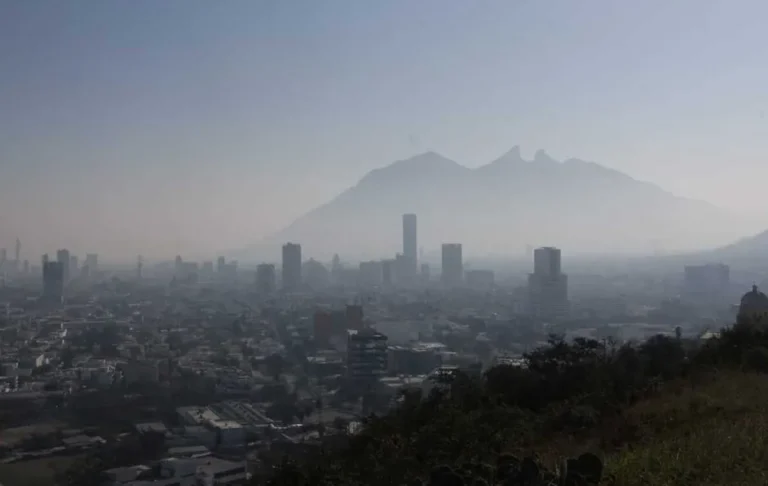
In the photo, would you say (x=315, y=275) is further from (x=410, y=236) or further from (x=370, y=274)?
(x=410, y=236)

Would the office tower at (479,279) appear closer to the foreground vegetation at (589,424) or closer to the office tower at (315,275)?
the office tower at (315,275)

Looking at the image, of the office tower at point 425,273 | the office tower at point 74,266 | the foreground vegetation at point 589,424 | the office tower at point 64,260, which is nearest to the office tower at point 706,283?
the foreground vegetation at point 589,424

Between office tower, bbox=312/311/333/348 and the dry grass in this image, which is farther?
office tower, bbox=312/311/333/348

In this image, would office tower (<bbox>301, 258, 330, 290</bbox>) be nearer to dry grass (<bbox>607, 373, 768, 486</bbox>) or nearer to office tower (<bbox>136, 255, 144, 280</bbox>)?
office tower (<bbox>136, 255, 144, 280</bbox>)

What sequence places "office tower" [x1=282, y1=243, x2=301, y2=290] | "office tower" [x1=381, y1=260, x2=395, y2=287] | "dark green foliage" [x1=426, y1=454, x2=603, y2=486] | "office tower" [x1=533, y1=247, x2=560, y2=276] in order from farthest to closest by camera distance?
"office tower" [x1=381, y1=260, x2=395, y2=287], "office tower" [x1=282, y1=243, x2=301, y2=290], "office tower" [x1=533, y1=247, x2=560, y2=276], "dark green foliage" [x1=426, y1=454, x2=603, y2=486]

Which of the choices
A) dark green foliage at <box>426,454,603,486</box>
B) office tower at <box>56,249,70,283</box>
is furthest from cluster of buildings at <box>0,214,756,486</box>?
dark green foliage at <box>426,454,603,486</box>

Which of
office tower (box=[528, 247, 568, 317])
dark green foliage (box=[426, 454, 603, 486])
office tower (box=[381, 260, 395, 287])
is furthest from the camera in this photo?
office tower (box=[381, 260, 395, 287])

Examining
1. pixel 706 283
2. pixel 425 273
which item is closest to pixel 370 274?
pixel 425 273
